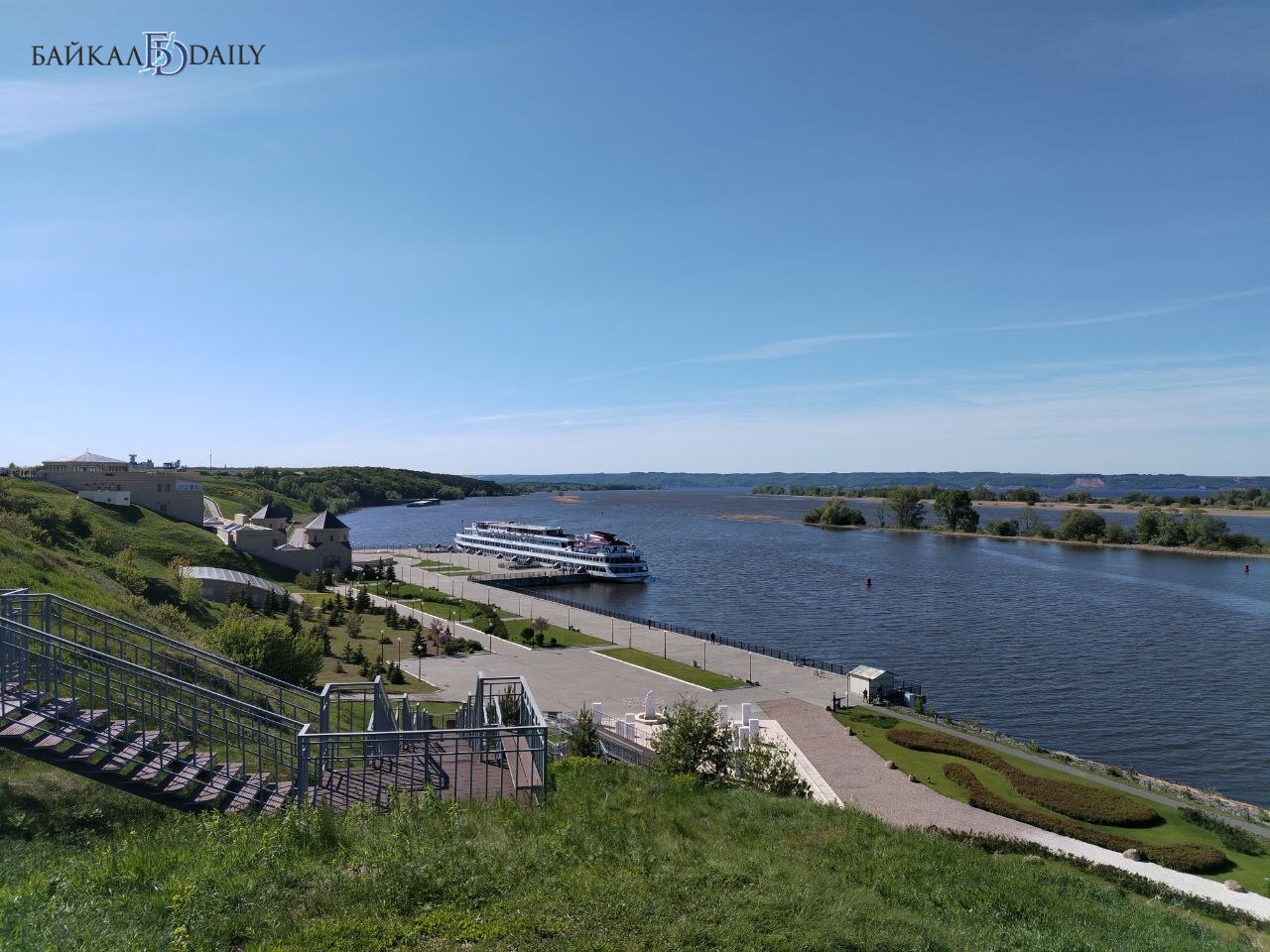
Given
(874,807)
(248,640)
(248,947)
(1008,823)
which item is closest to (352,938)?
(248,947)

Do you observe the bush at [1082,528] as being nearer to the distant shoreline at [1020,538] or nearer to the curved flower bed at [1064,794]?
the distant shoreline at [1020,538]

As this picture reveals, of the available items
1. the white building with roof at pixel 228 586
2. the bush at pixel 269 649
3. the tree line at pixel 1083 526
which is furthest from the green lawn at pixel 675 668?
the tree line at pixel 1083 526

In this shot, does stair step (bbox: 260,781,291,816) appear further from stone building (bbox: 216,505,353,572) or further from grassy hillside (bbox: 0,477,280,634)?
stone building (bbox: 216,505,353,572)

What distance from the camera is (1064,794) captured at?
22.6 m

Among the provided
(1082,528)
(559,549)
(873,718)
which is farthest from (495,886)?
(1082,528)

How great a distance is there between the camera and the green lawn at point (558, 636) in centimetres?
4584

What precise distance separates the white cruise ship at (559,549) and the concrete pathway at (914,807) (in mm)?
52751

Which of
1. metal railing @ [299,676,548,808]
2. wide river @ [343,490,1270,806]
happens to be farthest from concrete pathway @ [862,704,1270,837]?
metal railing @ [299,676,548,808]

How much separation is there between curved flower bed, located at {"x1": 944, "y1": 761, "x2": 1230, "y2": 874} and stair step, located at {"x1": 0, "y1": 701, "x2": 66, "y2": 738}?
21793 millimetres

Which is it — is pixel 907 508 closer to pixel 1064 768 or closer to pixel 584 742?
pixel 1064 768

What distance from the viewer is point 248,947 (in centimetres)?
643

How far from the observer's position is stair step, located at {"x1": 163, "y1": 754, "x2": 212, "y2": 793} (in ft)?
31.8

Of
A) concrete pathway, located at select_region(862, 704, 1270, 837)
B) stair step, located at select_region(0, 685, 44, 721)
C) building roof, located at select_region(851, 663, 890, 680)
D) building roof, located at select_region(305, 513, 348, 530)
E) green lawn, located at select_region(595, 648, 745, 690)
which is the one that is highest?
stair step, located at select_region(0, 685, 44, 721)

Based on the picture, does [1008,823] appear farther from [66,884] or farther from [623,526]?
[623,526]
